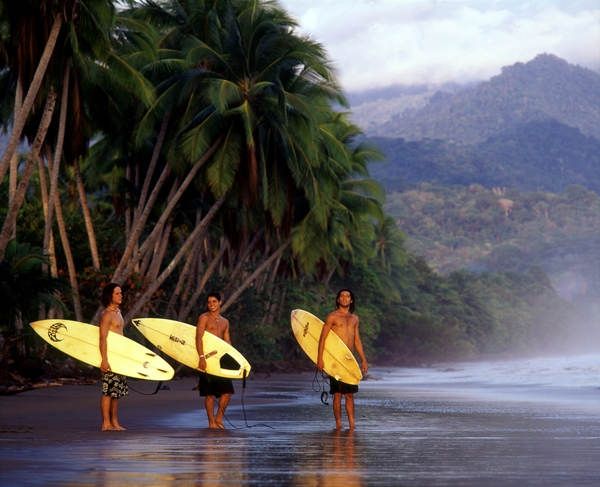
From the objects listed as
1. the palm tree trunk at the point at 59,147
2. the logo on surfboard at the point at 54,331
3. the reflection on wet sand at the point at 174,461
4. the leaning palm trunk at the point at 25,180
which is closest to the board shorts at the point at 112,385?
the reflection on wet sand at the point at 174,461

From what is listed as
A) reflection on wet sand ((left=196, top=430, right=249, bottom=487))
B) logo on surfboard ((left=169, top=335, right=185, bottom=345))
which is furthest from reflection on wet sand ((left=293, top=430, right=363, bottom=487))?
logo on surfboard ((left=169, top=335, right=185, bottom=345))

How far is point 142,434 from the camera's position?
40.8 feet

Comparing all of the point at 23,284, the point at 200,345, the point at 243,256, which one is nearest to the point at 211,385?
the point at 200,345

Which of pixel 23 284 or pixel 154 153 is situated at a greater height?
pixel 154 153

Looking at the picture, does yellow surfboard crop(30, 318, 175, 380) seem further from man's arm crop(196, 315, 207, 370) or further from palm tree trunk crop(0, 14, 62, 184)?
palm tree trunk crop(0, 14, 62, 184)

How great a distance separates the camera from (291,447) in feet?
36.0

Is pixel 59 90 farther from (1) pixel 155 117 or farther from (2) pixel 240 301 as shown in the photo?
(2) pixel 240 301

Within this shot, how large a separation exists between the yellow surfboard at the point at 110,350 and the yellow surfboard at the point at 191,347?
0.49 m

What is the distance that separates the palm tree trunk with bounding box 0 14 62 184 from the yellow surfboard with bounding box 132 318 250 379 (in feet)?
23.8

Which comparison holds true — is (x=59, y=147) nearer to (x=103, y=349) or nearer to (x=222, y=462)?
(x=103, y=349)

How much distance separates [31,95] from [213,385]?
9.71 m

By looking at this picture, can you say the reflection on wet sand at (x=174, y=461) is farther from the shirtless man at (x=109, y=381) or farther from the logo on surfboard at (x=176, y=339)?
the logo on surfboard at (x=176, y=339)

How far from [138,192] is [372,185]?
44.4ft

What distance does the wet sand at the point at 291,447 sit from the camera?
27.0 ft
